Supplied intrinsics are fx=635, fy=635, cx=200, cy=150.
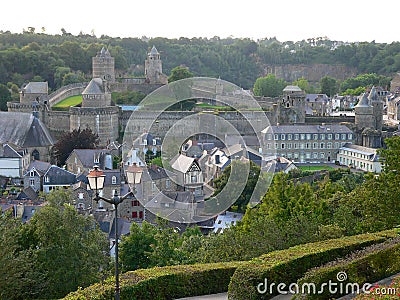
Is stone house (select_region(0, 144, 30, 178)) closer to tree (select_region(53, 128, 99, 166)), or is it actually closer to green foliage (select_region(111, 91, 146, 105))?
tree (select_region(53, 128, 99, 166))

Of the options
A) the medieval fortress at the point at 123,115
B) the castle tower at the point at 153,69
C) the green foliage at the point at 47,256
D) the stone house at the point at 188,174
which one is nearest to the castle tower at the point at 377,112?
the medieval fortress at the point at 123,115

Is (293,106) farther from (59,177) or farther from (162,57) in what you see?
(162,57)

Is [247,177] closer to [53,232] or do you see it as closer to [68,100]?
[53,232]

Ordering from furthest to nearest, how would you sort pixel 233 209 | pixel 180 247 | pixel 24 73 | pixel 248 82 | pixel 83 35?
pixel 83 35
pixel 248 82
pixel 24 73
pixel 233 209
pixel 180 247

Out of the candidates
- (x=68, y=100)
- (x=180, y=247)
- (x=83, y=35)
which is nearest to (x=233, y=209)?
(x=180, y=247)

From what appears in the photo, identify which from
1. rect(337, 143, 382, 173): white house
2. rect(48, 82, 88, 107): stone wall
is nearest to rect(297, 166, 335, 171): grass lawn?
rect(337, 143, 382, 173): white house

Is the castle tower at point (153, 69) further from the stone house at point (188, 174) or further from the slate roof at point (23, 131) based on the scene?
the stone house at point (188, 174)

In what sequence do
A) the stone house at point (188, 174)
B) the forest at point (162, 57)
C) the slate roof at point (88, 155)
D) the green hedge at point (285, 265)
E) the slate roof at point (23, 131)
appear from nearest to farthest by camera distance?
the green hedge at point (285, 265) → the stone house at point (188, 174) → the slate roof at point (88, 155) → the slate roof at point (23, 131) → the forest at point (162, 57)
